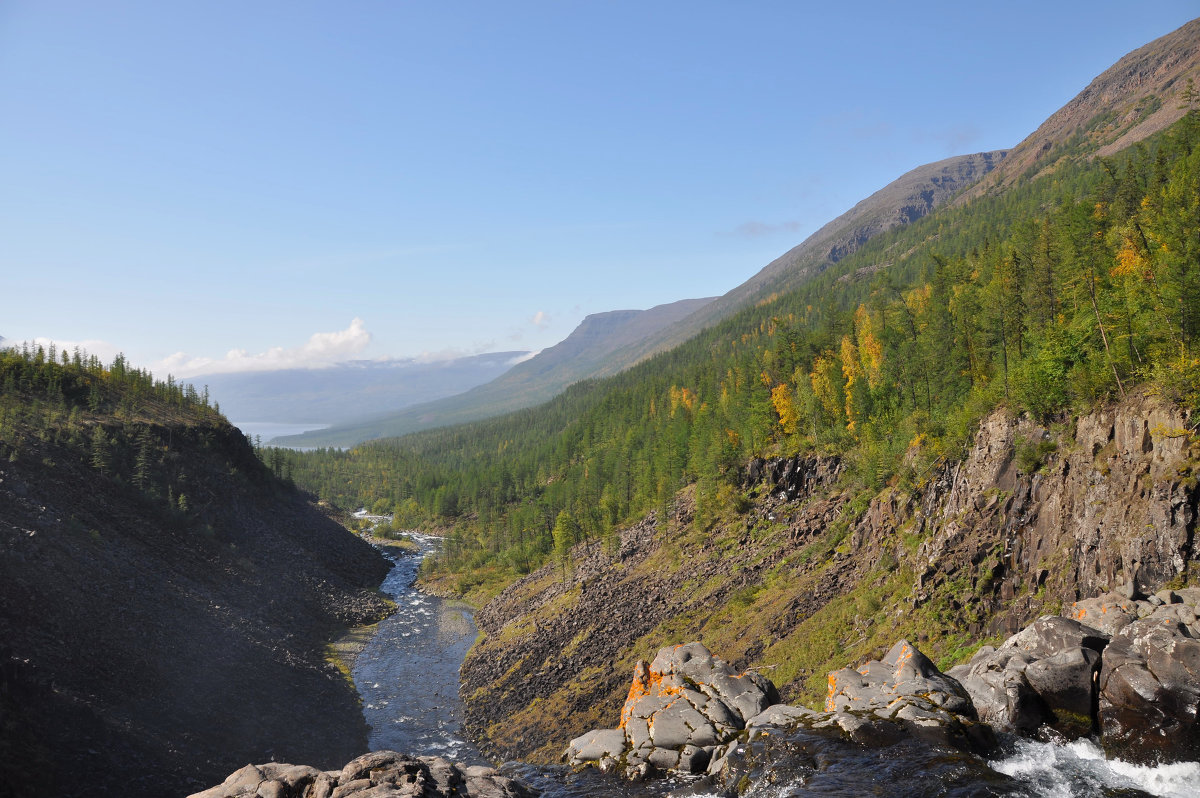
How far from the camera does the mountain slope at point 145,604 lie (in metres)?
32.8

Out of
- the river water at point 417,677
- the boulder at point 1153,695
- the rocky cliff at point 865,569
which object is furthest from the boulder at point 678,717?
the river water at point 417,677

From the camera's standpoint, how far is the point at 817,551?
182 ft

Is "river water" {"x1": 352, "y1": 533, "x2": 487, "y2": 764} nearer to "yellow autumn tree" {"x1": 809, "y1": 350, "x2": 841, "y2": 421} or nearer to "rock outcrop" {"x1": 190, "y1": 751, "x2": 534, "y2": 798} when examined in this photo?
"rock outcrop" {"x1": 190, "y1": 751, "x2": 534, "y2": 798}

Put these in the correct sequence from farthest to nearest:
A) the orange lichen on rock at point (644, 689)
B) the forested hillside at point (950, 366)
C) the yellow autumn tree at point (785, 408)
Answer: the yellow autumn tree at point (785, 408) < the forested hillside at point (950, 366) < the orange lichen on rock at point (644, 689)

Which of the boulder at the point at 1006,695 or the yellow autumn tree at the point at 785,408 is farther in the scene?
the yellow autumn tree at the point at 785,408

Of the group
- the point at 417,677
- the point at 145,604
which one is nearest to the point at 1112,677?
the point at 417,677

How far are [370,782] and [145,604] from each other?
4779 centimetres

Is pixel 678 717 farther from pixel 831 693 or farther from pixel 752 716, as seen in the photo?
pixel 831 693

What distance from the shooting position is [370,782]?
19.1 metres

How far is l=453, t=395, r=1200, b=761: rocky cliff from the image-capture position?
2969 cm

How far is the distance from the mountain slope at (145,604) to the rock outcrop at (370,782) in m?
15.4

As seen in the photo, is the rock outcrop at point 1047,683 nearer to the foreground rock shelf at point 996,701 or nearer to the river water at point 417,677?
the foreground rock shelf at point 996,701

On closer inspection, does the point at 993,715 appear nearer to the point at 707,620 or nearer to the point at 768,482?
the point at 707,620

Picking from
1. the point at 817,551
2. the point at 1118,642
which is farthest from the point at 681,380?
the point at 1118,642
